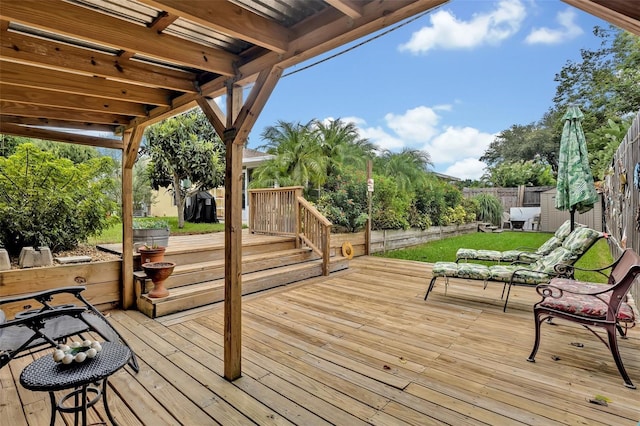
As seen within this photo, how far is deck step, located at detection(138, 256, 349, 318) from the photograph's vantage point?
383cm

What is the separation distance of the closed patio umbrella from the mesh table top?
536 centimetres

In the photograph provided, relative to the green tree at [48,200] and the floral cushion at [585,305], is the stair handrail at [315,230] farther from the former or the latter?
the floral cushion at [585,305]

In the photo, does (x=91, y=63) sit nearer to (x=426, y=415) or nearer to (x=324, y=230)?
(x=426, y=415)

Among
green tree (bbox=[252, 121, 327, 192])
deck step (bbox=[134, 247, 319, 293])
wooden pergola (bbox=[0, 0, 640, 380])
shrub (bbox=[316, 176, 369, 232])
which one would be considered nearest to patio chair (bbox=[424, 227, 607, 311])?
deck step (bbox=[134, 247, 319, 293])

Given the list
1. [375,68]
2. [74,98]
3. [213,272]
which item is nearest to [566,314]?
[213,272]

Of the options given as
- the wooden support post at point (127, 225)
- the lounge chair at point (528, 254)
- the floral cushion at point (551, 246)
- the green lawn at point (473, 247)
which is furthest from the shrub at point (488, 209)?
the wooden support post at point (127, 225)

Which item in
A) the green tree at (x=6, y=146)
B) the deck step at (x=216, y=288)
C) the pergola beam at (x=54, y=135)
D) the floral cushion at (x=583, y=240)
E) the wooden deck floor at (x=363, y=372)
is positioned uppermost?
the green tree at (x=6, y=146)

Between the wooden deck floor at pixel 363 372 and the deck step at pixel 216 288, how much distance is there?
0.16 meters

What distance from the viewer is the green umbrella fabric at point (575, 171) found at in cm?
438

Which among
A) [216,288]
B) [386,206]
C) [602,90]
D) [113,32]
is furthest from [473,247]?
[602,90]

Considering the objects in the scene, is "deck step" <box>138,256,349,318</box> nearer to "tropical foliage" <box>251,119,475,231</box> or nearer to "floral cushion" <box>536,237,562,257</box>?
"tropical foliage" <box>251,119,475,231</box>

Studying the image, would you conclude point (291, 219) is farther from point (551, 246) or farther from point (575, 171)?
point (575, 171)

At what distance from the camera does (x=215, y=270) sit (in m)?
4.73

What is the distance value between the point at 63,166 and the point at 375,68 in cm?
1355
